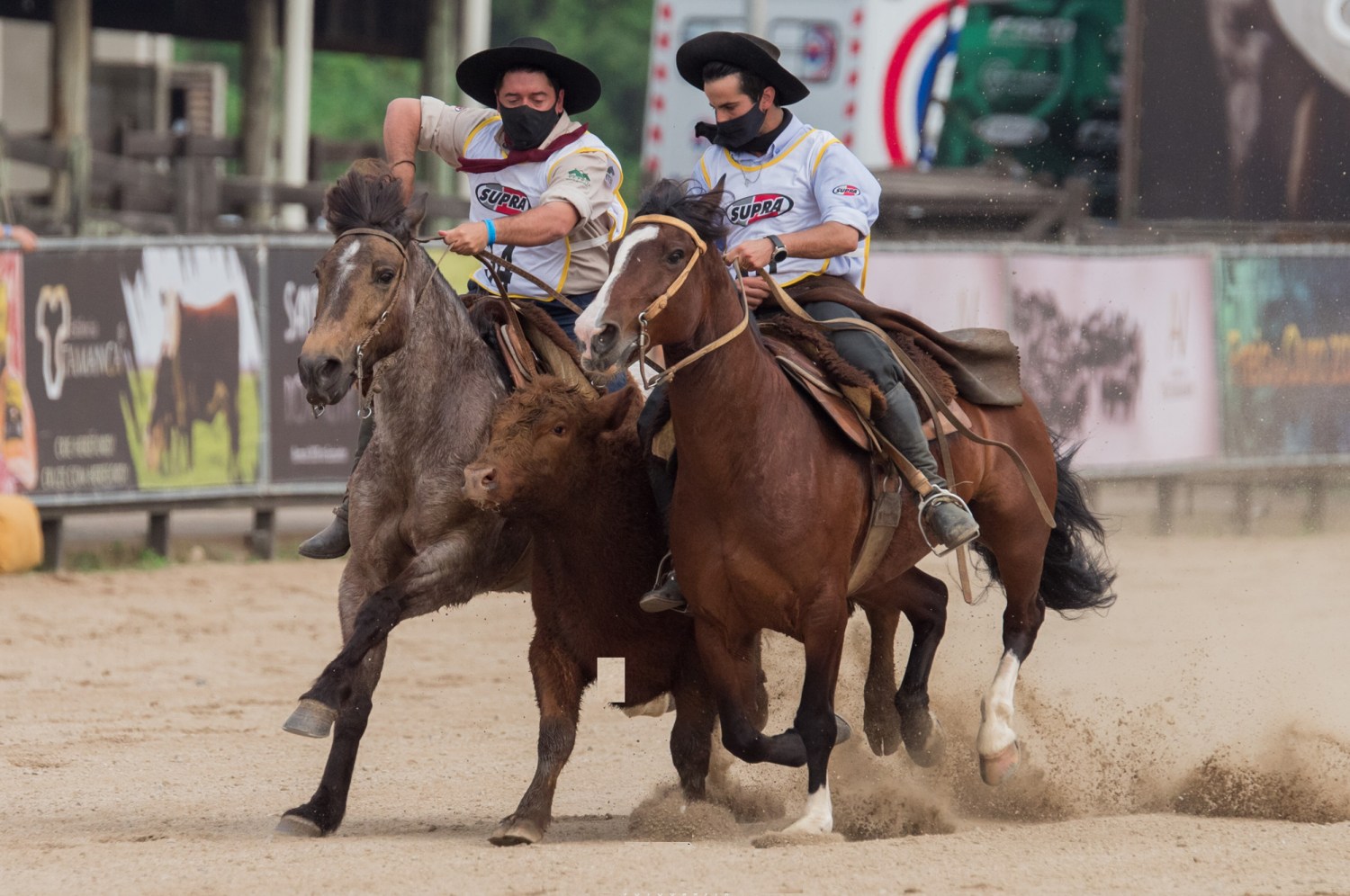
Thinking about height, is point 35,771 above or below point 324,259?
below

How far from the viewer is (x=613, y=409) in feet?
20.8

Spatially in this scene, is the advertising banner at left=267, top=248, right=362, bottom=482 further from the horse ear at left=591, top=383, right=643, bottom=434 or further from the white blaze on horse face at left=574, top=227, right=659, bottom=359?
the white blaze on horse face at left=574, top=227, right=659, bottom=359

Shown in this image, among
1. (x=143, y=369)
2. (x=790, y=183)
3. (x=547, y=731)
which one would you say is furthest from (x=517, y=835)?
(x=143, y=369)

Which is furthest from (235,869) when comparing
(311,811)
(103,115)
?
(103,115)

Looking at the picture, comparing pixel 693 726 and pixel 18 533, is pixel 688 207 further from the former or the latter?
pixel 18 533

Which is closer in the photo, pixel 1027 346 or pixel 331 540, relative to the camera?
pixel 331 540

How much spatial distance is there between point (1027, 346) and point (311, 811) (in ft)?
31.1

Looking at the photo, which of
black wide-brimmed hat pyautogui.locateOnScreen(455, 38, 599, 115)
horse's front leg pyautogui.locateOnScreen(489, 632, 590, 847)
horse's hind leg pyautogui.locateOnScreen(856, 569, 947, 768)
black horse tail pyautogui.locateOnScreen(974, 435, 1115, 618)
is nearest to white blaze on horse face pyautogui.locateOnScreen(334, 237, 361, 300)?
black wide-brimmed hat pyautogui.locateOnScreen(455, 38, 599, 115)

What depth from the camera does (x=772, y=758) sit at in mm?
6035

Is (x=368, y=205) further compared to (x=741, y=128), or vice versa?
(x=741, y=128)

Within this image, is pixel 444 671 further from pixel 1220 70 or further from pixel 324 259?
pixel 1220 70

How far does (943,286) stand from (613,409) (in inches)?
341

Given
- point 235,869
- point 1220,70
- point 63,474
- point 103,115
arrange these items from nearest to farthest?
point 235,869 → point 63,474 → point 1220,70 → point 103,115

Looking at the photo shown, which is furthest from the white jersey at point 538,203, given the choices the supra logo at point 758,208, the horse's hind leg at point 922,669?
the horse's hind leg at point 922,669
